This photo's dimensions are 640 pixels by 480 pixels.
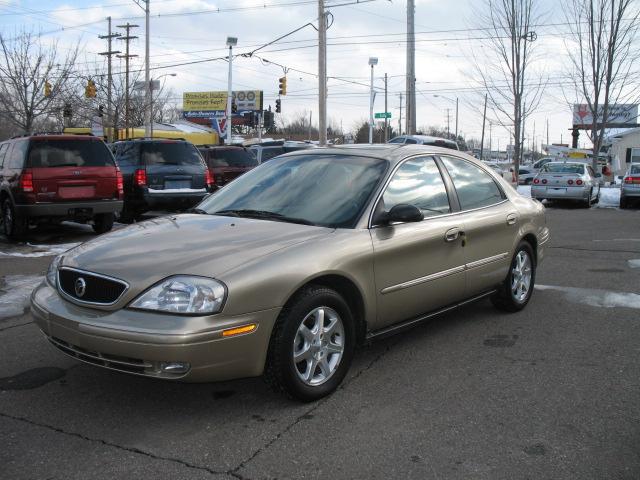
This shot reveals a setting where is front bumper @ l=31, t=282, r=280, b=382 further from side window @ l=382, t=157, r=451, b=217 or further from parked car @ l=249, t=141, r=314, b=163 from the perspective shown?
parked car @ l=249, t=141, r=314, b=163

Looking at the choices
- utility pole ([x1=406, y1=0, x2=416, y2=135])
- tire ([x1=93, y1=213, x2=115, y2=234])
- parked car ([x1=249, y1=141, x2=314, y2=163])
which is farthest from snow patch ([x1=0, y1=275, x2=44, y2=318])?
utility pole ([x1=406, y1=0, x2=416, y2=135])

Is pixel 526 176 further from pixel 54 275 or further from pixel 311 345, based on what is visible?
pixel 54 275

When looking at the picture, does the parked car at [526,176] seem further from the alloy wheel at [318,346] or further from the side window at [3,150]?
the alloy wheel at [318,346]

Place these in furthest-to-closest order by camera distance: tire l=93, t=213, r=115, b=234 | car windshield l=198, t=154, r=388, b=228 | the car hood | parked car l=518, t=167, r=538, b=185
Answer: parked car l=518, t=167, r=538, b=185, tire l=93, t=213, r=115, b=234, car windshield l=198, t=154, r=388, b=228, the car hood

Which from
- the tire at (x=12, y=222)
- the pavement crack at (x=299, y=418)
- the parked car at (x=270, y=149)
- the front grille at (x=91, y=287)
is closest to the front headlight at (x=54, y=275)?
the front grille at (x=91, y=287)

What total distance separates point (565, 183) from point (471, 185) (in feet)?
49.6

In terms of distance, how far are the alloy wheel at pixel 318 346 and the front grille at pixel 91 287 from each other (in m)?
1.02

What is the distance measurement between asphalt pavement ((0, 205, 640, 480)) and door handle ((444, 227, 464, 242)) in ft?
2.76

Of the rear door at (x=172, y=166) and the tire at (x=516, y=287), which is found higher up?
the rear door at (x=172, y=166)

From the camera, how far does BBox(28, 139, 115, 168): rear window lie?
966 centimetres

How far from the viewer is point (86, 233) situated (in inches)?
444

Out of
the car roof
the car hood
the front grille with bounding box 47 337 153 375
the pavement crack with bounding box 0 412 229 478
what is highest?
the car roof

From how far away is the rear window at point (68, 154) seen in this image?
9.66 meters

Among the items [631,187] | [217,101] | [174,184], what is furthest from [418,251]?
[217,101]
